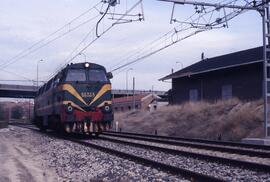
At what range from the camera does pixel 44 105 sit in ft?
98.5

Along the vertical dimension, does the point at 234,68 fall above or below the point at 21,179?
above

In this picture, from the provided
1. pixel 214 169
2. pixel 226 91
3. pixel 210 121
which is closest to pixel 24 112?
pixel 226 91

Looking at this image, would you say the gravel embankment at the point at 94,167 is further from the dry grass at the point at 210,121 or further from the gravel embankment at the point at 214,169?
the dry grass at the point at 210,121

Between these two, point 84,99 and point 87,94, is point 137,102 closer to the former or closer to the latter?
point 87,94

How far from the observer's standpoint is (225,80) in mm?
40531

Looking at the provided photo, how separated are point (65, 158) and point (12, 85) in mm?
75824

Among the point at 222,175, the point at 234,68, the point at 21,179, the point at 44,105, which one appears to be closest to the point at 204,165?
the point at 222,175

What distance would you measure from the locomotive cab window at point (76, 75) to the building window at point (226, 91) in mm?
19951

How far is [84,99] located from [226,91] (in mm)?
21038

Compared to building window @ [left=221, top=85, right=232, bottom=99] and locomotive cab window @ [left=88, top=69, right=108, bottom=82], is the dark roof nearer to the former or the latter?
building window @ [left=221, top=85, right=232, bottom=99]

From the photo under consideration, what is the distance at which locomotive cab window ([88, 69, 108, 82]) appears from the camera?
23531 millimetres

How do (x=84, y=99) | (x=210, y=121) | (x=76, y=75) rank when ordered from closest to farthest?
1. (x=84, y=99)
2. (x=76, y=75)
3. (x=210, y=121)

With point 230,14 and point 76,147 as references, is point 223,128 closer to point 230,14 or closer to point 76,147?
point 230,14

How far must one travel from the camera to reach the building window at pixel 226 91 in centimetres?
3999
